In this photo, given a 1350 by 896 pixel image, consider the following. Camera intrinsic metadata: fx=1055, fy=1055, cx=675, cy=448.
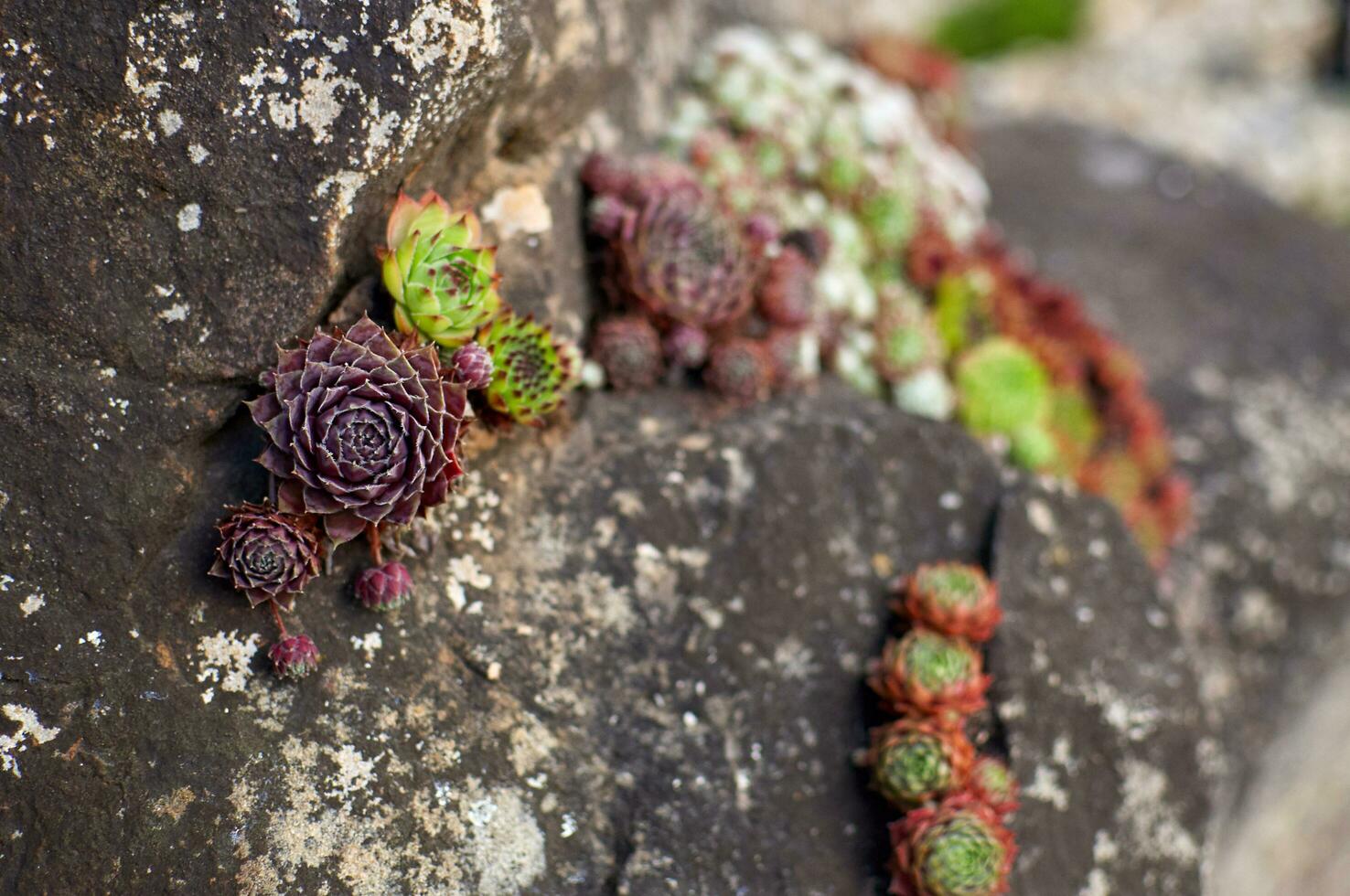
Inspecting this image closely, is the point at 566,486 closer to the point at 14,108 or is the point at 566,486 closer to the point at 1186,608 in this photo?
the point at 14,108

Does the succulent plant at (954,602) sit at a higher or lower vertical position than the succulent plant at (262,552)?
lower

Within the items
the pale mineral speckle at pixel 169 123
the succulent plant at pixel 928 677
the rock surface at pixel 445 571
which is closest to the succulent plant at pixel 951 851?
the rock surface at pixel 445 571

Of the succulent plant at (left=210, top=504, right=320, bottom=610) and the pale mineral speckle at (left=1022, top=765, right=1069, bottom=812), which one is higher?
the succulent plant at (left=210, top=504, right=320, bottom=610)

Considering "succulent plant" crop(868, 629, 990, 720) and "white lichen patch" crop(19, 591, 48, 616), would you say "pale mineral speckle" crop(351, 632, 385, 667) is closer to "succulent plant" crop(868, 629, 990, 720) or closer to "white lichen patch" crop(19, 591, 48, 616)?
"white lichen patch" crop(19, 591, 48, 616)

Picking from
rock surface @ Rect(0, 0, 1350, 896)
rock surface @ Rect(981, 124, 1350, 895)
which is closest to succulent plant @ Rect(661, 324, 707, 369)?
rock surface @ Rect(0, 0, 1350, 896)

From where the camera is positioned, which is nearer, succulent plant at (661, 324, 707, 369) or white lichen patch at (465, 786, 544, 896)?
white lichen patch at (465, 786, 544, 896)

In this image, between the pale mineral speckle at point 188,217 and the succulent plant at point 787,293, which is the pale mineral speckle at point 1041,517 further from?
the pale mineral speckle at point 188,217

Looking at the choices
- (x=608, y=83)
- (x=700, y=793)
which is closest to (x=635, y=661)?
(x=700, y=793)
